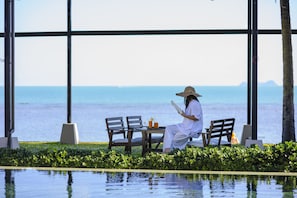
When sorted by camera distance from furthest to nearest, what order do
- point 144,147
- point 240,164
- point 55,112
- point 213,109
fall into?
1. point 213,109
2. point 55,112
3. point 144,147
4. point 240,164

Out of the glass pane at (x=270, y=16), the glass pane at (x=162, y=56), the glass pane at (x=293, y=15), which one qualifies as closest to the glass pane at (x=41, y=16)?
the glass pane at (x=162, y=56)

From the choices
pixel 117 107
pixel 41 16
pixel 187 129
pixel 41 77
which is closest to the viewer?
pixel 187 129

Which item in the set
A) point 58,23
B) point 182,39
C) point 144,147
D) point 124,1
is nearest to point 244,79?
point 182,39

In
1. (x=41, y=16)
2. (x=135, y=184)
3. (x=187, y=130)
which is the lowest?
(x=135, y=184)

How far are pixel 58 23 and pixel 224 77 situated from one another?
12128 millimetres

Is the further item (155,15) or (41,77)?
(41,77)

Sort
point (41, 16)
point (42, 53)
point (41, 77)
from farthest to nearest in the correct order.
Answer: point (41, 77) < point (41, 16) < point (42, 53)

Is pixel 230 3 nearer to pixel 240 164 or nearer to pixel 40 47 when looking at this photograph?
pixel 40 47

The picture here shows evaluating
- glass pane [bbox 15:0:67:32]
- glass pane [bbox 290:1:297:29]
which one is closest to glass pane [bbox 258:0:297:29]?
glass pane [bbox 290:1:297:29]

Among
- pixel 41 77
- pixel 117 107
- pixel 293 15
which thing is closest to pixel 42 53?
pixel 41 77

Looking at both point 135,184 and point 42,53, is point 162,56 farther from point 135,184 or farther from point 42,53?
point 135,184

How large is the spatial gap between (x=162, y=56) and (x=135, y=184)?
125ft

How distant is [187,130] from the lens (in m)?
10.5

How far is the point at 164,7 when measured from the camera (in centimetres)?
4447
